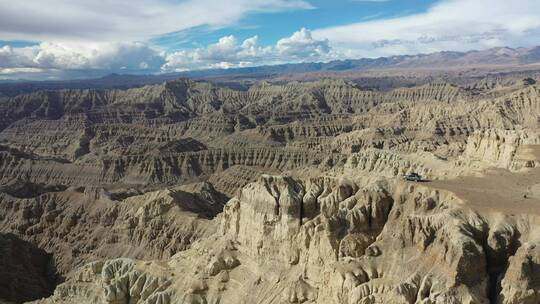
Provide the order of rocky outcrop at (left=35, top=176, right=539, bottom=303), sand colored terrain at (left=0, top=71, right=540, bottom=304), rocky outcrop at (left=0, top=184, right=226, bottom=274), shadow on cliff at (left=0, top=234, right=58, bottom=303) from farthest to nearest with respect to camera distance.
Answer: rocky outcrop at (left=0, top=184, right=226, bottom=274), shadow on cliff at (left=0, top=234, right=58, bottom=303), sand colored terrain at (left=0, top=71, right=540, bottom=304), rocky outcrop at (left=35, top=176, right=539, bottom=303)

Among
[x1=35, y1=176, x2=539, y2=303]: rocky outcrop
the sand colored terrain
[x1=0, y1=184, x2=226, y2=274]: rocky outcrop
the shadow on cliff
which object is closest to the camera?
[x1=35, y1=176, x2=539, y2=303]: rocky outcrop

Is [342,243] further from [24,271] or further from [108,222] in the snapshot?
[108,222]

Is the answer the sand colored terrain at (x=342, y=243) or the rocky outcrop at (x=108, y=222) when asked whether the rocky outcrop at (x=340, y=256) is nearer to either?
the sand colored terrain at (x=342, y=243)

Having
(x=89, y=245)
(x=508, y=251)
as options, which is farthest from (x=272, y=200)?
(x=89, y=245)

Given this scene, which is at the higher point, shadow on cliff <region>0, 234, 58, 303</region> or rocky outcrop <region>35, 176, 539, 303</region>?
rocky outcrop <region>35, 176, 539, 303</region>

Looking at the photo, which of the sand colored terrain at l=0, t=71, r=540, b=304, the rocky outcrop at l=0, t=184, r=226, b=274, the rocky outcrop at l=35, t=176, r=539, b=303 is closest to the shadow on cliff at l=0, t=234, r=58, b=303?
the sand colored terrain at l=0, t=71, r=540, b=304

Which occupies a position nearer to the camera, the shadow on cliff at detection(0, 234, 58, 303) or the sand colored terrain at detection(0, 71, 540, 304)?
the sand colored terrain at detection(0, 71, 540, 304)

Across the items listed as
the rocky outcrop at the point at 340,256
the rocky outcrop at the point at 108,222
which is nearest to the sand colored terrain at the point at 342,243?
the rocky outcrop at the point at 340,256

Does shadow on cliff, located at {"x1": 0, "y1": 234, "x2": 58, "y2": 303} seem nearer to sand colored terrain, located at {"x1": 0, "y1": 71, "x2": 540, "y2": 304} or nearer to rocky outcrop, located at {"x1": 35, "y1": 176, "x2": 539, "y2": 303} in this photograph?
sand colored terrain, located at {"x1": 0, "y1": 71, "x2": 540, "y2": 304}

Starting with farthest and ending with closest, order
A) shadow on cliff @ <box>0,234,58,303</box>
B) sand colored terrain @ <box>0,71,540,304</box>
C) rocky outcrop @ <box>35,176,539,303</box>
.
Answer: shadow on cliff @ <box>0,234,58,303</box>
sand colored terrain @ <box>0,71,540,304</box>
rocky outcrop @ <box>35,176,539,303</box>

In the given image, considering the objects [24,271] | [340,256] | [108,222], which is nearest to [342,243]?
[340,256]

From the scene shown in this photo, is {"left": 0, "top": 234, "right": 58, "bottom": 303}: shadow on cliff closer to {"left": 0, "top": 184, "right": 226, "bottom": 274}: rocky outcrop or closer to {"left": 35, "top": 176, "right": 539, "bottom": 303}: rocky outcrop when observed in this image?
{"left": 0, "top": 184, "right": 226, "bottom": 274}: rocky outcrop
